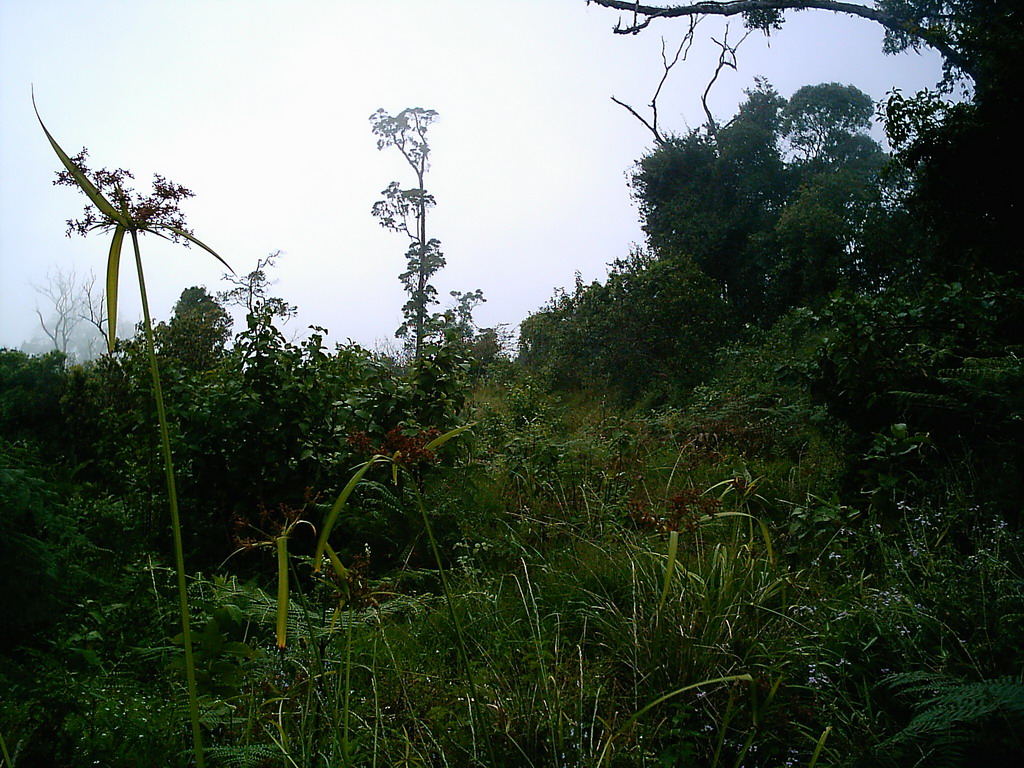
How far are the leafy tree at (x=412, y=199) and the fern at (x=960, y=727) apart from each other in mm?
12544

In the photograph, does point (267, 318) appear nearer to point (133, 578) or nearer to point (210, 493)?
point (210, 493)

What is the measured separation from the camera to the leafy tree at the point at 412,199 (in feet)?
44.5

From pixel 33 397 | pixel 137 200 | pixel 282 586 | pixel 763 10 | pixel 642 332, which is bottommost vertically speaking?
pixel 282 586

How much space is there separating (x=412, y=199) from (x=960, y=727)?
1368 cm

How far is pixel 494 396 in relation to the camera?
8719 mm

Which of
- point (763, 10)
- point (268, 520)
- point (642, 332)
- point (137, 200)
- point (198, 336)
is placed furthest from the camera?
point (763, 10)

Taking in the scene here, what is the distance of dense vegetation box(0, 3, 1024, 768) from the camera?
56.6 inches

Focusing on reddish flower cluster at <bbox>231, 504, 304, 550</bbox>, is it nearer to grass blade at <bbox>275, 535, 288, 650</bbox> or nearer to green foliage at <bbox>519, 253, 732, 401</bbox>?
grass blade at <bbox>275, 535, 288, 650</bbox>

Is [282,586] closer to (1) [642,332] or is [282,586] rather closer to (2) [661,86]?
(1) [642,332]

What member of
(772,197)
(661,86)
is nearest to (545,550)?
(772,197)

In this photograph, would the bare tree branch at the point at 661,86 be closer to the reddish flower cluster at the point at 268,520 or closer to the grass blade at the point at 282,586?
the reddish flower cluster at the point at 268,520

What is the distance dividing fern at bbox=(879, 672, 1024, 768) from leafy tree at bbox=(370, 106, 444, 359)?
41.2 feet

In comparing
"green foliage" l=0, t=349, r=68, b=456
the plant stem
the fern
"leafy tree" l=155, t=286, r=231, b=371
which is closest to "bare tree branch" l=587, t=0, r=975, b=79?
"leafy tree" l=155, t=286, r=231, b=371

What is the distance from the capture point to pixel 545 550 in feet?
9.03
